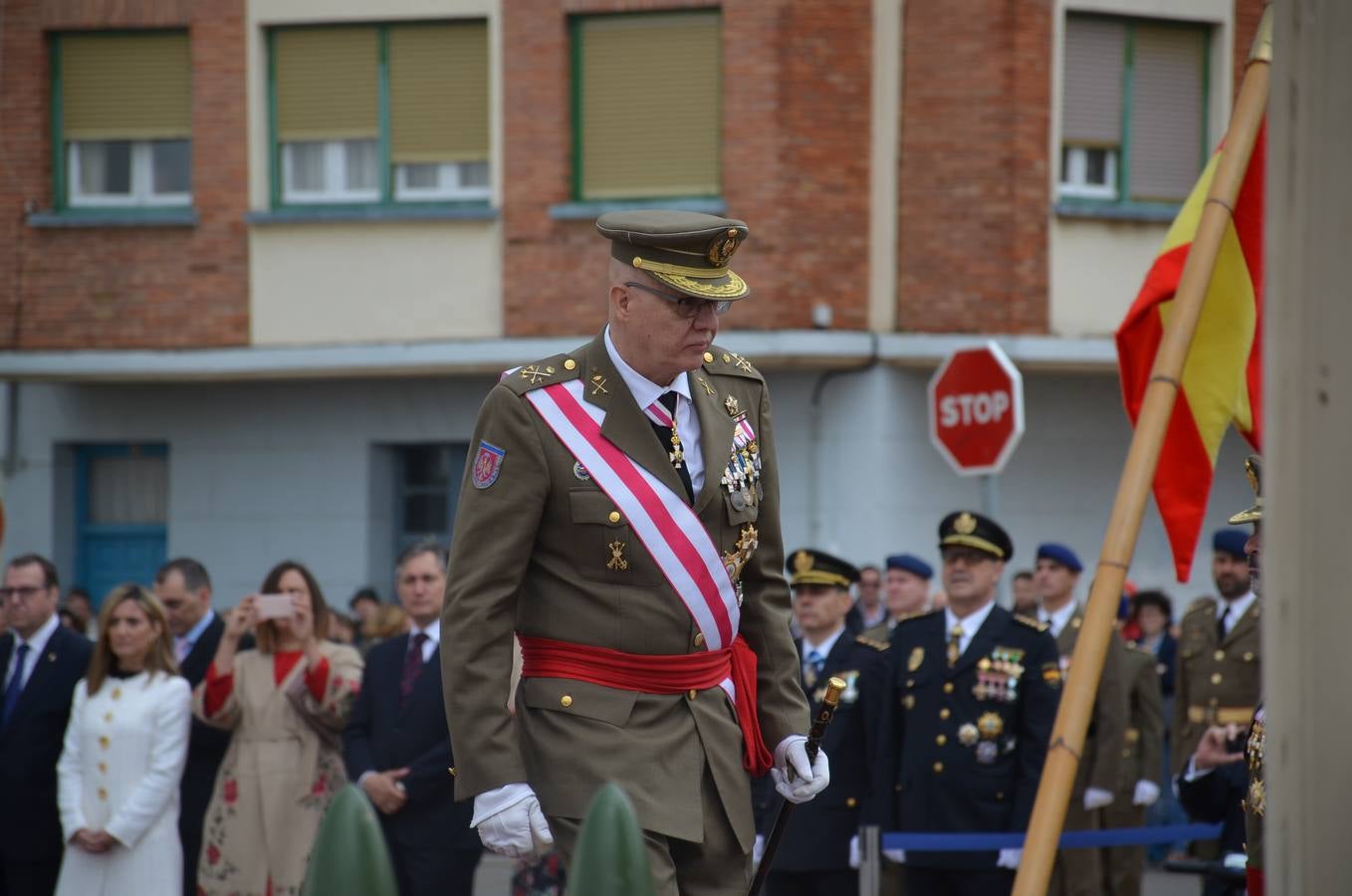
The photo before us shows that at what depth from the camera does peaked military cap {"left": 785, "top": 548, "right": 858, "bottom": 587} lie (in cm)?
903

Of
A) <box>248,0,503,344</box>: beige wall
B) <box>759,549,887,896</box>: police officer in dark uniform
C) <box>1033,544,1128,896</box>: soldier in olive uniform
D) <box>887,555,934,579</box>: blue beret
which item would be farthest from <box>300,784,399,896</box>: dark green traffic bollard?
<box>248,0,503,344</box>: beige wall

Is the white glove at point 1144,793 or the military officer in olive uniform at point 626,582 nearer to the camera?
the military officer in olive uniform at point 626,582

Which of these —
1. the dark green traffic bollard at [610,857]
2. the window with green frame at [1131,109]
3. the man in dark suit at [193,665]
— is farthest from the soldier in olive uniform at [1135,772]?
the window with green frame at [1131,109]

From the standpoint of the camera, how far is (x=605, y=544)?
4449mm

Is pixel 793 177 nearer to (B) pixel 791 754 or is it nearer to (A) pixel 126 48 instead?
(A) pixel 126 48

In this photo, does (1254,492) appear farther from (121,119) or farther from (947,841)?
(121,119)

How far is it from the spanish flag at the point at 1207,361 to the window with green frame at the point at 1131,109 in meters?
11.4

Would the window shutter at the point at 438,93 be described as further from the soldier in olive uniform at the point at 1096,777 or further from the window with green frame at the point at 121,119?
the soldier in olive uniform at the point at 1096,777

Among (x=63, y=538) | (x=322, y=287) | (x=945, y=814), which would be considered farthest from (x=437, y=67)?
(x=945, y=814)

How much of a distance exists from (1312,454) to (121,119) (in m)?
Answer: 18.3

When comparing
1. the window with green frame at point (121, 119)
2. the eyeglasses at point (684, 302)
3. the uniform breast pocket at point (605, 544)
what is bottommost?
the uniform breast pocket at point (605, 544)

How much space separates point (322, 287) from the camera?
18.4m

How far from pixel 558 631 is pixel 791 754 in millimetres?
668

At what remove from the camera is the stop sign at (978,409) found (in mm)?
11164
